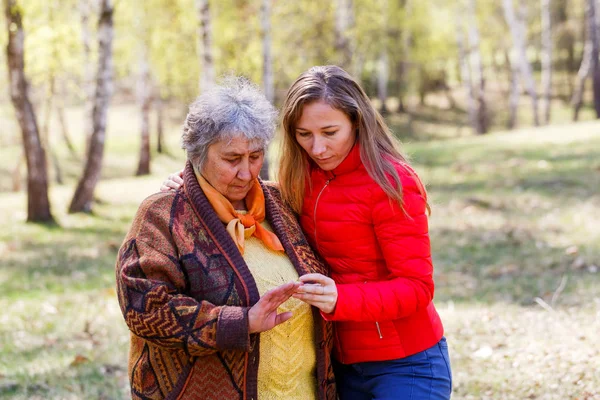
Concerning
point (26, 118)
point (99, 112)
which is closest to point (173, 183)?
point (26, 118)

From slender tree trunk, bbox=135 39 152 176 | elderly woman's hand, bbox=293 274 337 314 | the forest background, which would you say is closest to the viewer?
elderly woman's hand, bbox=293 274 337 314

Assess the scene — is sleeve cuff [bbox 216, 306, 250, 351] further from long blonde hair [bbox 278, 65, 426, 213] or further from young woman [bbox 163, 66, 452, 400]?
long blonde hair [bbox 278, 65, 426, 213]

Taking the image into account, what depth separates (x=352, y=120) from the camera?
3.01 m

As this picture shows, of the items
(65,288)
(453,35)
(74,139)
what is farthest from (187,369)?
(453,35)

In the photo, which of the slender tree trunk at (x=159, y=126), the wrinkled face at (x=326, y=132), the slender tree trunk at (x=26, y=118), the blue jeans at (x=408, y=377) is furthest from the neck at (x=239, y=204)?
the slender tree trunk at (x=159, y=126)

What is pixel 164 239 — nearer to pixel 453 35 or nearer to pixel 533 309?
pixel 533 309

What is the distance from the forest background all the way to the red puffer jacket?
0.78m

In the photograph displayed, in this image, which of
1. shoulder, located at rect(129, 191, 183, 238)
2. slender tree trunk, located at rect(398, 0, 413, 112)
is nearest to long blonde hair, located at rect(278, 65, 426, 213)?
shoulder, located at rect(129, 191, 183, 238)

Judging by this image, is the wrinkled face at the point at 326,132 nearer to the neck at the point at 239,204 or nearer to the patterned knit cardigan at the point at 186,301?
the neck at the point at 239,204

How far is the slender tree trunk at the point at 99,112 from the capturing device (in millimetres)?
11750

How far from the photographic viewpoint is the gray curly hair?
2.79 m

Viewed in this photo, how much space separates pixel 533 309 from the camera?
20.0ft

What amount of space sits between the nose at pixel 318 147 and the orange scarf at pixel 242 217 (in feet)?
0.96

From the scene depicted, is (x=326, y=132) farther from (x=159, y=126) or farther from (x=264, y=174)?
(x=159, y=126)
